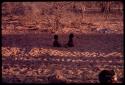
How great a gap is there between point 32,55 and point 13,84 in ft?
11.9

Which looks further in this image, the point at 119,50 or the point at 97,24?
the point at 97,24

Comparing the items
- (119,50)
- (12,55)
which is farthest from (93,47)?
(12,55)

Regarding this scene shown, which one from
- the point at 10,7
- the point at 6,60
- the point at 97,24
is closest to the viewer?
the point at 6,60

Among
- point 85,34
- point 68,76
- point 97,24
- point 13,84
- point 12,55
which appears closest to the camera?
point 13,84

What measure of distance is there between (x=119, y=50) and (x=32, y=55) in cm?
313

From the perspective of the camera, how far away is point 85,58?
9.94 metres

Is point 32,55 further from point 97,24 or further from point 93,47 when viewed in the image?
point 97,24

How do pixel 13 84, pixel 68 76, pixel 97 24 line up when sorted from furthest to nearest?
pixel 97 24 → pixel 68 76 → pixel 13 84

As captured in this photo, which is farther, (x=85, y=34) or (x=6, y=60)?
(x=85, y=34)

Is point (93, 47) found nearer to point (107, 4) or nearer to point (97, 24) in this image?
point (97, 24)

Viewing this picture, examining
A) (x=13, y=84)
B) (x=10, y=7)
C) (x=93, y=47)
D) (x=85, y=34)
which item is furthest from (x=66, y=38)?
(x=10, y=7)

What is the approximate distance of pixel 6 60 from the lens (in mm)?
9773

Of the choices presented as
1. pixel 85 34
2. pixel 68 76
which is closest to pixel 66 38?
pixel 85 34

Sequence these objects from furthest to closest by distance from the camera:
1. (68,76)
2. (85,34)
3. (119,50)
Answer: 1. (85,34)
2. (119,50)
3. (68,76)
